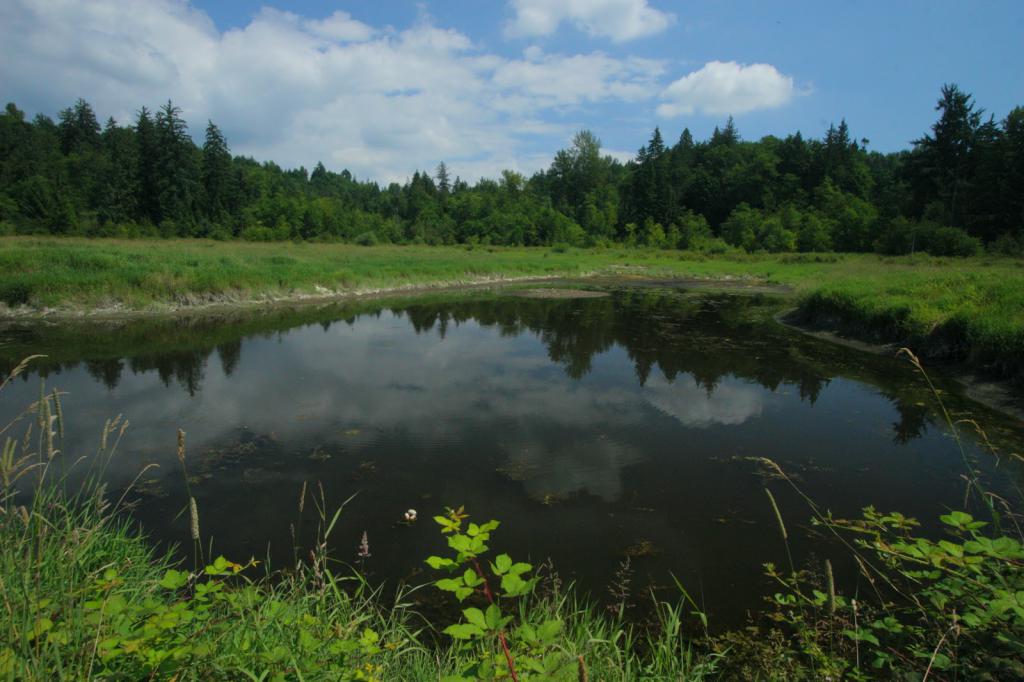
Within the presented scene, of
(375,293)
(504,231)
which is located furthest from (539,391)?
(504,231)

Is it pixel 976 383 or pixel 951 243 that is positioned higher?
pixel 951 243

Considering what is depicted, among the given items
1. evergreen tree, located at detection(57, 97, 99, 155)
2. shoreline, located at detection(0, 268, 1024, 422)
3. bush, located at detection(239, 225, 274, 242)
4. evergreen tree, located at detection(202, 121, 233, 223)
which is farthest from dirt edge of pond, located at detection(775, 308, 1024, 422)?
evergreen tree, located at detection(57, 97, 99, 155)

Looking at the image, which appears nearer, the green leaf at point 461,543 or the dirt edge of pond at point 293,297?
the green leaf at point 461,543

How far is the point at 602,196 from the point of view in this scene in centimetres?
8844

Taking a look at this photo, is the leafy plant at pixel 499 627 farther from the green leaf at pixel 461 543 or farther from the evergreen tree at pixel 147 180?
the evergreen tree at pixel 147 180

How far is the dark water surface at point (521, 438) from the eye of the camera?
5465 mm

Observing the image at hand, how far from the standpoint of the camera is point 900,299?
14844 mm

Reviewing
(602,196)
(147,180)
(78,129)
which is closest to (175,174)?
(147,180)

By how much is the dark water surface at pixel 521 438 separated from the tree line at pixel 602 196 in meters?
37.7

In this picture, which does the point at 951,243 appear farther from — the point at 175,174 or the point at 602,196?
the point at 175,174

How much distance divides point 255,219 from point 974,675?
243ft

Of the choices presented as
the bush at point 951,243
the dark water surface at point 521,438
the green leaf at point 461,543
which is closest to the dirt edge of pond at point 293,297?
the dark water surface at point 521,438

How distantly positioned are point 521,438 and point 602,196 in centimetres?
8585

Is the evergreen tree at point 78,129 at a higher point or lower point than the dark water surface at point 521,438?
higher
